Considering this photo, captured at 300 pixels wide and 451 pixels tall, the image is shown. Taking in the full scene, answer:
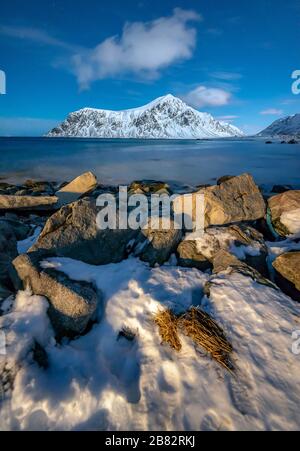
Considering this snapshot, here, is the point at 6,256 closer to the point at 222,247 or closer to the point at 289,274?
the point at 222,247

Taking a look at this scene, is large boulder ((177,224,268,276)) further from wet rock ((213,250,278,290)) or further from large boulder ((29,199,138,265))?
large boulder ((29,199,138,265))

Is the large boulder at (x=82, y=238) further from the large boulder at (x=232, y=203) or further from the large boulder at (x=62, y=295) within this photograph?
the large boulder at (x=232, y=203)

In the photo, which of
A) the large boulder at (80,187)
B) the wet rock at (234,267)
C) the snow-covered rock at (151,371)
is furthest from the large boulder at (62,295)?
the large boulder at (80,187)

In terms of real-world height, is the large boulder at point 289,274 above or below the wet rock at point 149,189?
below

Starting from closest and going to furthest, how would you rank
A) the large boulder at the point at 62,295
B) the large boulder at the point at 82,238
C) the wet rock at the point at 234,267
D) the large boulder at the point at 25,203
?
the large boulder at the point at 62,295 < the wet rock at the point at 234,267 < the large boulder at the point at 82,238 < the large boulder at the point at 25,203

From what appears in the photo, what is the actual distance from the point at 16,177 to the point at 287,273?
30380mm

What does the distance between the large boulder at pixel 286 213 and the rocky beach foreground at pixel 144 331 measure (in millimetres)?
2941

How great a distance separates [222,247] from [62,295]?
441cm

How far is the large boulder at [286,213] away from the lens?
9766 mm

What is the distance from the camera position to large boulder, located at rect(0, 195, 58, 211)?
1302cm

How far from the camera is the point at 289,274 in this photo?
6098 millimetres

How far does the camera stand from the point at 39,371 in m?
3.94

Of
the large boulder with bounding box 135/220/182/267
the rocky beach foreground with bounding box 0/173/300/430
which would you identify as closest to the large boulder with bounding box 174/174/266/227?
the rocky beach foreground with bounding box 0/173/300/430

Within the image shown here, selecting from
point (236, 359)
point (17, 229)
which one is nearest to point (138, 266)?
point (236, 359)
